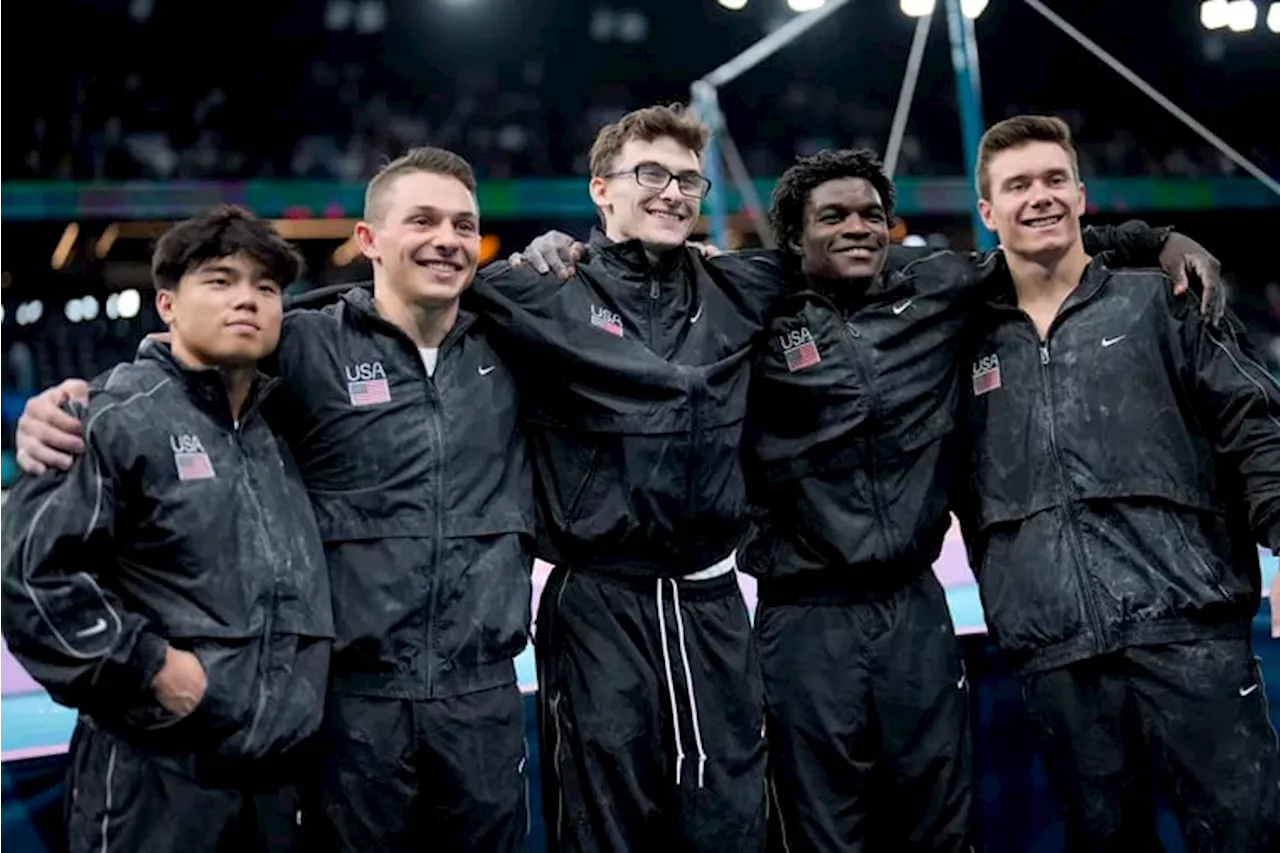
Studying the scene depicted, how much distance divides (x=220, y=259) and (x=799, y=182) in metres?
1.46

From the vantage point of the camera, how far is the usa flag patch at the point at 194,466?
2.50m

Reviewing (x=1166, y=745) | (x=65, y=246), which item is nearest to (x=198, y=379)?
(x=1166, y=745)

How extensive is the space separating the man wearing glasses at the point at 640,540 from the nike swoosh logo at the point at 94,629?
103 cm

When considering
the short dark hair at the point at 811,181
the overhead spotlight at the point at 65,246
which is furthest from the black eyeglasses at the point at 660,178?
the overhead spotlight at the point at 65,246

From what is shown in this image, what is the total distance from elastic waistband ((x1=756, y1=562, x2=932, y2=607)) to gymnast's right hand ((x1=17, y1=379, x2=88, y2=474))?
5.39ft

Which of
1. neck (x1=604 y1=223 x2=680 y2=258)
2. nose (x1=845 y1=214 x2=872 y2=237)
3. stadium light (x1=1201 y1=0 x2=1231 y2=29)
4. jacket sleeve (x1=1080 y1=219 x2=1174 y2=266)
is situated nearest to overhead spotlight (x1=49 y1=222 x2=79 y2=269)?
stadium light (x1=1201 y1=0 x2=1231 y2=29)

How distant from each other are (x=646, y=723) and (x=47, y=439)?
139 centimetres

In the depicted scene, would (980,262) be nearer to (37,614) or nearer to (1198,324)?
(1198,324)

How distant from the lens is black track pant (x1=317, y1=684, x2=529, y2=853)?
2.65 m

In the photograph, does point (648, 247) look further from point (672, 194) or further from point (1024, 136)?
point (1024, 136)

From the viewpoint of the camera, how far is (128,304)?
14.2 meters

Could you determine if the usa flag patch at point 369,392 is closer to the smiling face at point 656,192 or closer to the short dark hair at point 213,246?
the short dark hair at point 213,246

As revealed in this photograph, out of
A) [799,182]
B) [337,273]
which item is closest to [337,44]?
[337,273]

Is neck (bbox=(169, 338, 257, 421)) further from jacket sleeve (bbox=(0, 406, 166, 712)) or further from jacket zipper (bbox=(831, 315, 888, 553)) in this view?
jacket zipper (bbox=(831, 315, 888, 553))
